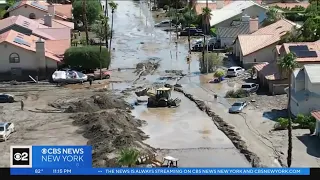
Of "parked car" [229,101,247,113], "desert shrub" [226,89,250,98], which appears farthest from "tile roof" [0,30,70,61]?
"parked car" [229,101,247,113]

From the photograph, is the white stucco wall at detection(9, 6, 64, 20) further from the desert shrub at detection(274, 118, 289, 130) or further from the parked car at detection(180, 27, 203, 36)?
the desert shrub at detection(274, 118, 289, 130)

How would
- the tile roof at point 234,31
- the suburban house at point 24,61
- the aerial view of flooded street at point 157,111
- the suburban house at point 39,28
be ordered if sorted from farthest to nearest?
the tile roof at point 234,31 < the suburban house at point 39,28 < the suburban house at point 24,61 < the aerial view of flooded street at point 157,111

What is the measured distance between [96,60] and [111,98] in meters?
11.2

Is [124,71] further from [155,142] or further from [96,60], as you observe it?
[155,142]

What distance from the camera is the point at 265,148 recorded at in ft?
132

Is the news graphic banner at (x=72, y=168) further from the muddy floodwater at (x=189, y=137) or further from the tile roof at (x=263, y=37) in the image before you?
the tile roof at (x=263, y=37)

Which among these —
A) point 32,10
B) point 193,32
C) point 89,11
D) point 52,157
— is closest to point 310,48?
point 193,32

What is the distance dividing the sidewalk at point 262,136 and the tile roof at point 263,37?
44.4 ft

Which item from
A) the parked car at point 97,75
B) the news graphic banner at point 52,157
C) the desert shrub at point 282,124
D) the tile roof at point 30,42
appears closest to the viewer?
the news graphic banner at point 52,157

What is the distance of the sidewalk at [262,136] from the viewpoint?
37.7m

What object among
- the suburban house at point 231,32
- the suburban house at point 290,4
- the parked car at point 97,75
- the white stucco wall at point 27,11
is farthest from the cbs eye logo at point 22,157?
the suburban house at point 290,4

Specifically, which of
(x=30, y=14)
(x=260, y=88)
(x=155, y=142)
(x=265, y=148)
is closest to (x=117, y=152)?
(x=155, y=142)

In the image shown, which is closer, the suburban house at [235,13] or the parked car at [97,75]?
the parked car at [97,75]

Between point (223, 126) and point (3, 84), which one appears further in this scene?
point (3, 84)
